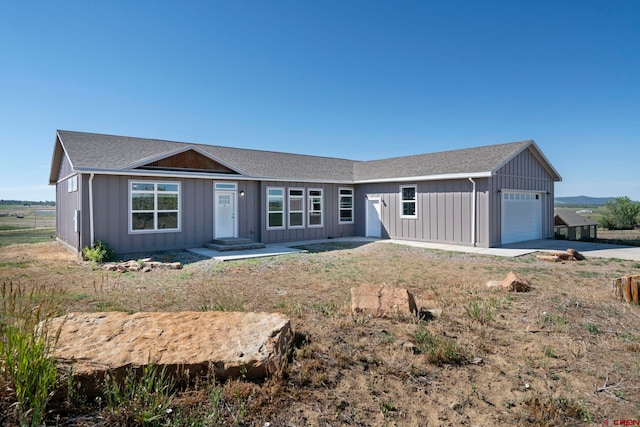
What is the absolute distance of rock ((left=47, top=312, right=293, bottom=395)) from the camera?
2.96 m

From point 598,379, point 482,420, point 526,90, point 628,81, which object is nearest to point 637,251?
point 628,81

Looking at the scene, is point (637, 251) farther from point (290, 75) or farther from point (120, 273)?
point (120, 273)

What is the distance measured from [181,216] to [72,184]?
4.40 metres

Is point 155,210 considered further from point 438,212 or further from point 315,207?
point 438,212

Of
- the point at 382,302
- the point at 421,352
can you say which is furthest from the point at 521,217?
the point at 421,352

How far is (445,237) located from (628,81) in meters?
10.2

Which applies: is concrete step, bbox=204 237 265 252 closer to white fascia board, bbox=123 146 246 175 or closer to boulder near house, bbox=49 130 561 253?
boulder near house, bbox=49 130 561 253

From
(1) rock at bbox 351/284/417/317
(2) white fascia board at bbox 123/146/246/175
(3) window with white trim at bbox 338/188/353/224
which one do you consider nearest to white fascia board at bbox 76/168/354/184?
(2) white fascia board at bbox 123/146/246/175

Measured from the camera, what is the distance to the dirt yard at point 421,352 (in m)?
2.75

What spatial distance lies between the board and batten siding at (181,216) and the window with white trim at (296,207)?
5.59 ft

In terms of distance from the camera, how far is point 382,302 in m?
5.21

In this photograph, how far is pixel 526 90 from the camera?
16.6 metres

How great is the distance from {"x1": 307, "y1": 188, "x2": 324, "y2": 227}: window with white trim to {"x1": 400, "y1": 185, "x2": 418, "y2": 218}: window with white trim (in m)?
3.82

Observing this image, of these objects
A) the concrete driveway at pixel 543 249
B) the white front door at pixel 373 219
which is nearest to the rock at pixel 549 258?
the concrete driveway at pixel 543 249
